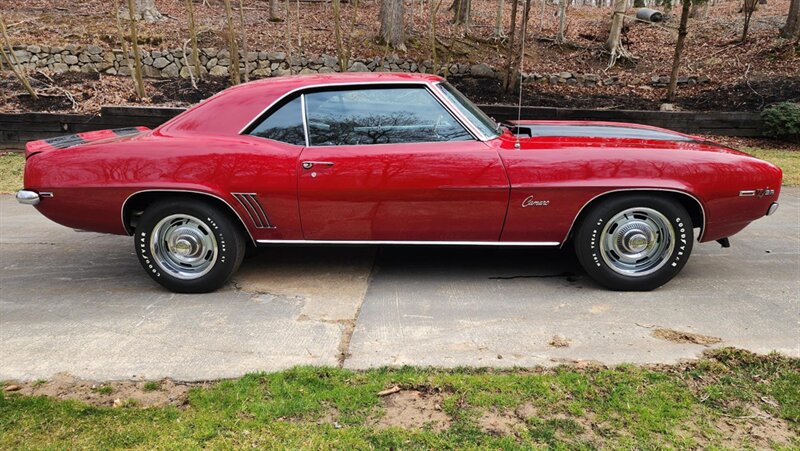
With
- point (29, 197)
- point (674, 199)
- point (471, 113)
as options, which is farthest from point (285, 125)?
point (674, 199)

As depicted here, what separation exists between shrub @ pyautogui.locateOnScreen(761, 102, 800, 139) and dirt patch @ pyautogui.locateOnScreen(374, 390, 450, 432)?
952 centimetres

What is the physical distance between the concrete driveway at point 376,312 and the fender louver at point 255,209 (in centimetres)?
50

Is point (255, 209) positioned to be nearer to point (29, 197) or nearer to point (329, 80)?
point (329, 80)

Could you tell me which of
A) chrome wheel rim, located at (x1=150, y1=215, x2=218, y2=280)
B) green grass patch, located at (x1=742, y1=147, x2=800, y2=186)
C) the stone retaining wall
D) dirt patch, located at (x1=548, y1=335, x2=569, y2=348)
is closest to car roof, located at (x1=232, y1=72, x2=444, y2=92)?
chrome wheel rim, located at (x1=150, y1=215, x2=218, y2=280)

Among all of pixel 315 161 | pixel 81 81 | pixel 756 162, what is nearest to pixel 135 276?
pixel 315 161

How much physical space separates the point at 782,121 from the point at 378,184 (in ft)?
28.8

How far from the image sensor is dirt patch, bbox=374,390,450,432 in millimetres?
2445

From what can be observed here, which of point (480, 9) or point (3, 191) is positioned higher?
point (480, 9)

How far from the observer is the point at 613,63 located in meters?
14.3

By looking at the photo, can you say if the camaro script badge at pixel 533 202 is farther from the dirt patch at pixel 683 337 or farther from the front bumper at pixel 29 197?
the front bumper at pixel 29 197

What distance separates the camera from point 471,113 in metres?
4.08

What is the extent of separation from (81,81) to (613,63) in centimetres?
1240

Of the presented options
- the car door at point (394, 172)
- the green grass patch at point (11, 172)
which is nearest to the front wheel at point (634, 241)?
the car door at point (394, 172)

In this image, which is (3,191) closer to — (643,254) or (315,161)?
(315,161)
